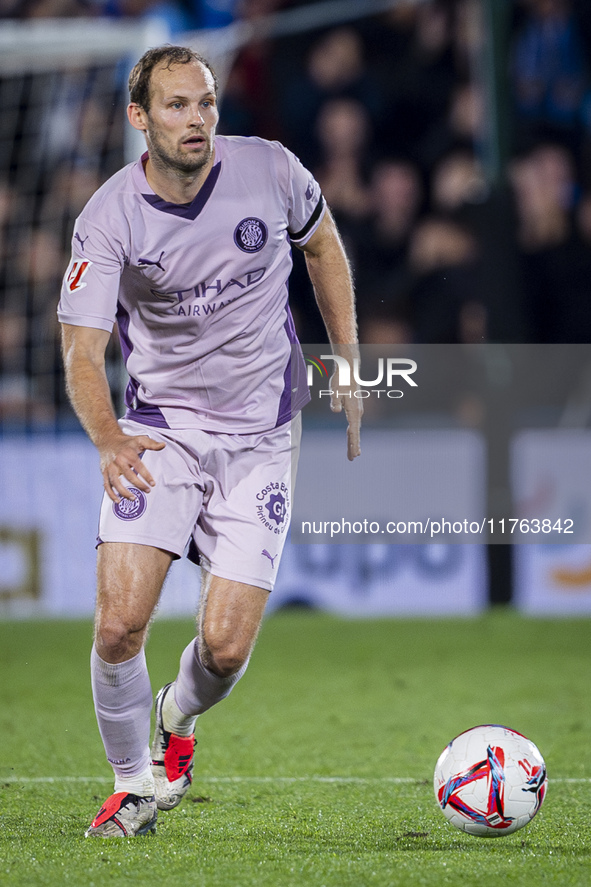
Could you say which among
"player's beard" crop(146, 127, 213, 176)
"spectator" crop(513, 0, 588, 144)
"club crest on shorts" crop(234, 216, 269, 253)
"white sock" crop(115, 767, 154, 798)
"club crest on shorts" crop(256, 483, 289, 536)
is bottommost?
"white sock" crop(115, 767, 154, 798)

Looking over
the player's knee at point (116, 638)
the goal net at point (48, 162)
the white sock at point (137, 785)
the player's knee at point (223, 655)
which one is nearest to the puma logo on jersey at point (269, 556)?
the player's knee at point (223, 655)

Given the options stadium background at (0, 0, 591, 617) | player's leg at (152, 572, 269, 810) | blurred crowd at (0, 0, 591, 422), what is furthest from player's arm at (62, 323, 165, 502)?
blurred crowd at (0, 0, 591, 422)

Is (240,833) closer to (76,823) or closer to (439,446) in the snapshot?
(76,823)

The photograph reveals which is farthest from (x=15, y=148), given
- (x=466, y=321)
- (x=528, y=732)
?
(x=528, y=732)

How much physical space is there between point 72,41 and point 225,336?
521 cm

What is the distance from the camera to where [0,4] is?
11.7 m

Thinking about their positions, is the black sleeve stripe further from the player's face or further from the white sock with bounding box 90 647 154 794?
the white sock with bounding box 90 647 154 794

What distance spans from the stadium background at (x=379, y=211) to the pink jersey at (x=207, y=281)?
14.4ft

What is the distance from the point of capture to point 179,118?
363 centimetres

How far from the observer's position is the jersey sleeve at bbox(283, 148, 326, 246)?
3.96 metres

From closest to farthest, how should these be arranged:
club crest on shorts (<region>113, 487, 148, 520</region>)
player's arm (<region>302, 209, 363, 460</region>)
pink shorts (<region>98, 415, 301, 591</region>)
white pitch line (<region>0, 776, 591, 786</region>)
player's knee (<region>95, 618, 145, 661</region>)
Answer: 1. player's knee (<region>95, 618, 145, 661</region>)
2. club crest on shorts (<region>113, 487, 148, 520</region>)
3. pink shorts (<region>98, 415, 301, 591</region>)
4. player's arm (<region>302, 209, 363, 460</region>)
5. white pitch line (<region>0, 776, 591, 786</region>)

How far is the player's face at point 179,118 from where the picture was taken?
11.9 ft

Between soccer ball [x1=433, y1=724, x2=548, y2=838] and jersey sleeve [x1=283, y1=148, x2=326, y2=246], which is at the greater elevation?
jersey sleeve [x1=283, y1=148, x2=326, y2=246]

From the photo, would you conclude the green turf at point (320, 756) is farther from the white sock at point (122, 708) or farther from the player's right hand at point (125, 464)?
the player's right hand at point (125, 464)
